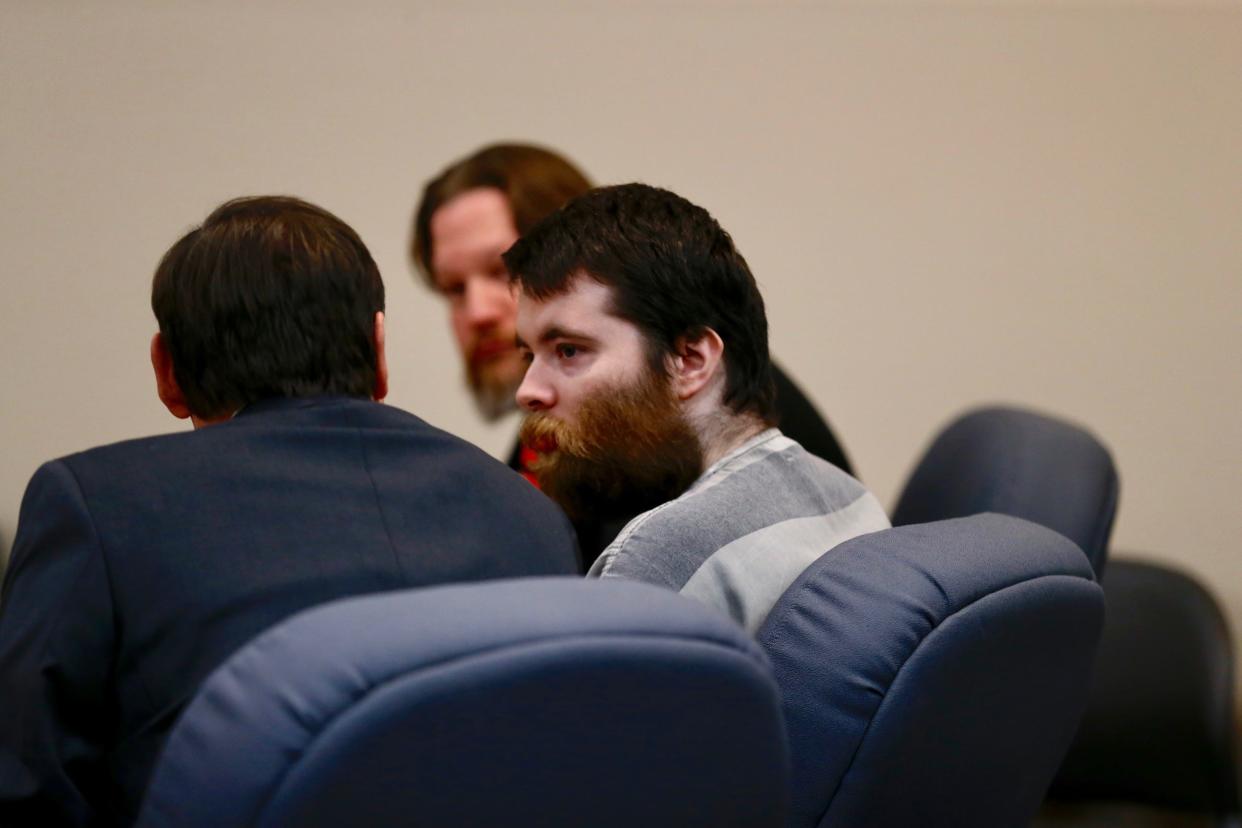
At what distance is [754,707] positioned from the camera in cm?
88

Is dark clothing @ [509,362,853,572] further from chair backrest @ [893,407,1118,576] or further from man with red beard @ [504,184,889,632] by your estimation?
man with red beard @ [504,184,889,632]

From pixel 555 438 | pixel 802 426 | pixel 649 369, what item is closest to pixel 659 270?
pixel 649 369

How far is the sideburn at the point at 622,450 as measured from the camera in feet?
4.83

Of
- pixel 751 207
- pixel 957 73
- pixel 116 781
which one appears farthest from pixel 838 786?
pixel 957 73

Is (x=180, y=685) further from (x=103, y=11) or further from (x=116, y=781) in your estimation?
(x=103, y=11)

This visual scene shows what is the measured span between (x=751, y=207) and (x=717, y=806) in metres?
2.44

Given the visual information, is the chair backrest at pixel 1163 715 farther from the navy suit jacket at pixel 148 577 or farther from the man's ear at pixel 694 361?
the navy suit jacket at pixel 148 577

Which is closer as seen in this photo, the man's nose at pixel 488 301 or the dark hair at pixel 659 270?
the dark hair at pixel 659 270

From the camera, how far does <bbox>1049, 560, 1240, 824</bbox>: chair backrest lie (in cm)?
278

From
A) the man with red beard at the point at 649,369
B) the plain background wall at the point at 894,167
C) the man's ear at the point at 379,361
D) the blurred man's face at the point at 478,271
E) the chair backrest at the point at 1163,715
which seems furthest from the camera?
the plain background wall at the point at 894,167

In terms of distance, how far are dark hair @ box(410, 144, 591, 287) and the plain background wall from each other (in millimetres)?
679

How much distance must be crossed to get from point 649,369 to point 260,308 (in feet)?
1.53

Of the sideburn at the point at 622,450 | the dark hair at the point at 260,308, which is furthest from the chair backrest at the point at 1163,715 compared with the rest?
the dark hair at the point at 260,308

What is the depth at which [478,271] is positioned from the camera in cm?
233
